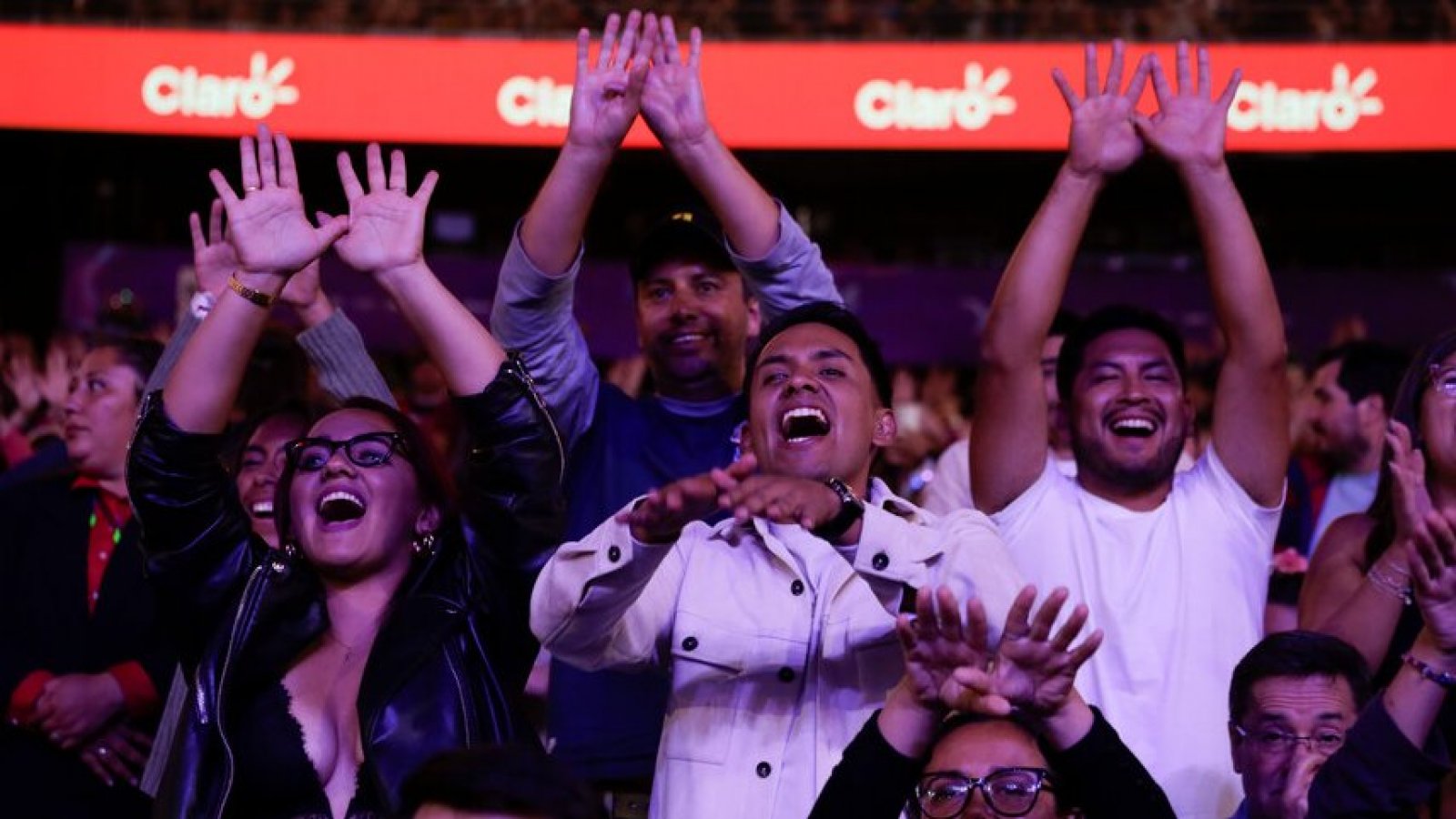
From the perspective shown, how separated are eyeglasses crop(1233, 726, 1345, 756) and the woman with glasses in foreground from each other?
426 mm

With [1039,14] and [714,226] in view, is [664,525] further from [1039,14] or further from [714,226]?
[1039,14]

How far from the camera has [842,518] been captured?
9.18ft

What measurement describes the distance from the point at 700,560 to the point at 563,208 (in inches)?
30.1

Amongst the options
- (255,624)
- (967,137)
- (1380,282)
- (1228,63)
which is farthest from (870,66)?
(255,624)

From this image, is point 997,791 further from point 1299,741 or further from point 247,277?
point 247,277

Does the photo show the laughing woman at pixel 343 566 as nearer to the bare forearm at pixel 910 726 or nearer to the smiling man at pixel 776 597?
the smiling man at pixel 776 597

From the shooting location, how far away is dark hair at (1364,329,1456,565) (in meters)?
3.52

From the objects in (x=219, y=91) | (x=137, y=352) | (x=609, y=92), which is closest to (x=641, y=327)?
(x=609, y=92)

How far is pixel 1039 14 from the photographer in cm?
1272

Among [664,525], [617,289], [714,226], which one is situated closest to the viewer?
[664,525]

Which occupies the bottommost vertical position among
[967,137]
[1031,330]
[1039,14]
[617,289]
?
[1031,330]

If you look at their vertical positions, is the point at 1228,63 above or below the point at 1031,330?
above

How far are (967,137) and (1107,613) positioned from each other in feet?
30.3

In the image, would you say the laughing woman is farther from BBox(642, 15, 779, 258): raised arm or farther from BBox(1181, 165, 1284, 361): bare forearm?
BBox(1181, 165, 1284, 361): bare forearm
